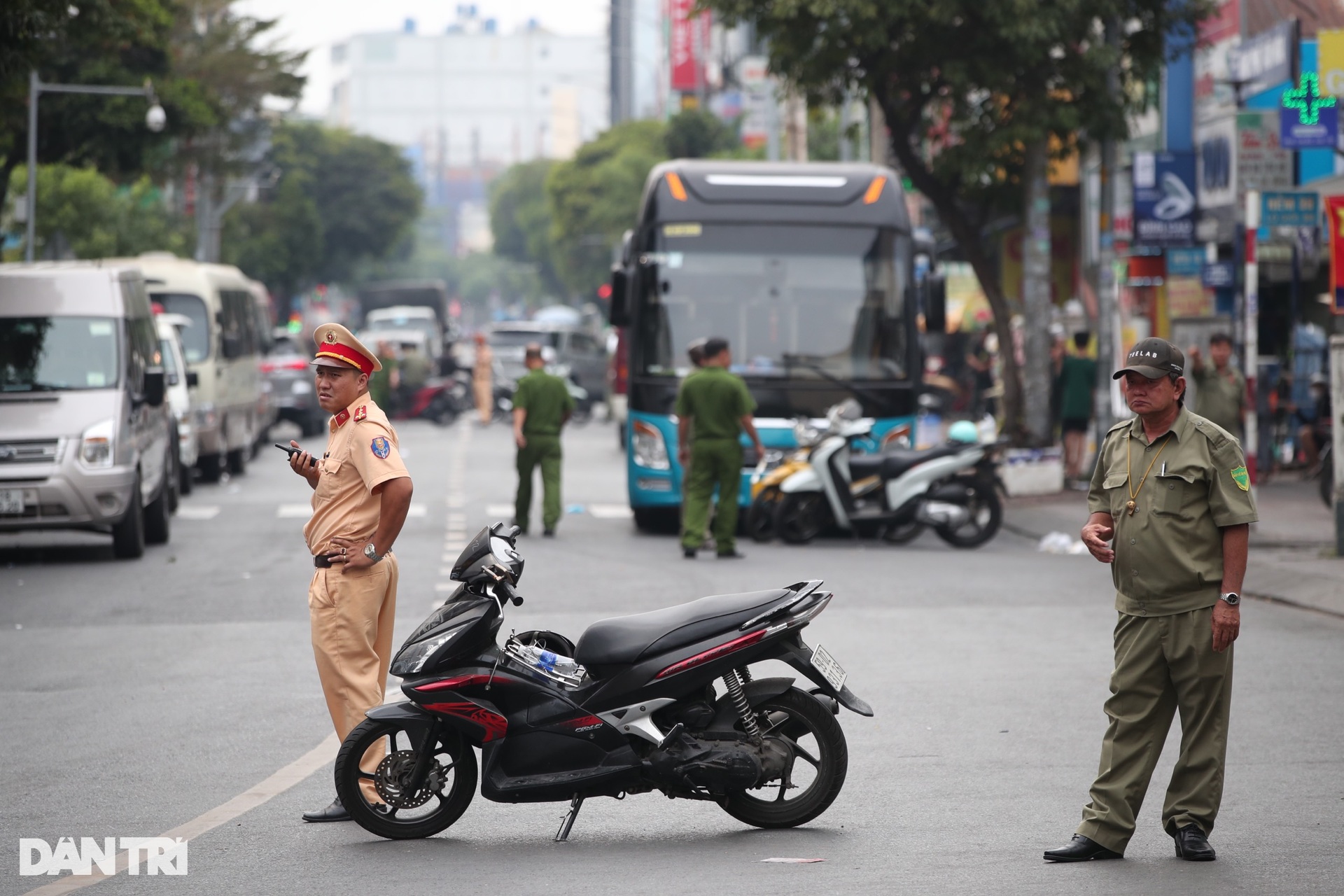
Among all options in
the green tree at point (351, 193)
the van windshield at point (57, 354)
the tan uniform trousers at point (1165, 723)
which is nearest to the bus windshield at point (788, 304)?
the van windshield at point (57, 354)

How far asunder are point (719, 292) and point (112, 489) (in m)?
5.73

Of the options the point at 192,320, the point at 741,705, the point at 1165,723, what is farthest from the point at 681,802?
the point at 192,320

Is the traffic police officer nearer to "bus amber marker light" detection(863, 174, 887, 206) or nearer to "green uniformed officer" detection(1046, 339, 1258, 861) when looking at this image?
"green uniformed officer" detection(1046, 339, 1258, 861)

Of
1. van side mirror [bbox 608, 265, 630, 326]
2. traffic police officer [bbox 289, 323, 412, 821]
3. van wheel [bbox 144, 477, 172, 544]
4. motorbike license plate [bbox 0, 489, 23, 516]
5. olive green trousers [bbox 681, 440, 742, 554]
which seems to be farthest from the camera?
van side mirror [bbox 608, 265, 630, 326]

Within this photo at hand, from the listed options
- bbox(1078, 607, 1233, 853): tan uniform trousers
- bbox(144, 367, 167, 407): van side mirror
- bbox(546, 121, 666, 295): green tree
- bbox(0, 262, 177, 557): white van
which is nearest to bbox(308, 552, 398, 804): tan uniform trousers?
bbox(1078, 607, 1233, 853): tan uniform trousers

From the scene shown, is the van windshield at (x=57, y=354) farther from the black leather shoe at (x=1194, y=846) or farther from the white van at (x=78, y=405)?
the black leather shoe at (x=1194, y=846)

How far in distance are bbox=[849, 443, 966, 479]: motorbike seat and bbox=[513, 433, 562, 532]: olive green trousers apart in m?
2.74

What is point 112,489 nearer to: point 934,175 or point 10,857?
point 10,857

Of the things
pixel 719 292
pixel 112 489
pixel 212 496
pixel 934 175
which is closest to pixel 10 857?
pixel 112 489

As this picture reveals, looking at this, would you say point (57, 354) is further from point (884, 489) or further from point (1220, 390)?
point (1220, 390)

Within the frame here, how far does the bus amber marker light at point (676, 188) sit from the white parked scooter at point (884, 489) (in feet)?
8.17

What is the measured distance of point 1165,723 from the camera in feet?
20.3

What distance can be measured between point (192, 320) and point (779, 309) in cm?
1005

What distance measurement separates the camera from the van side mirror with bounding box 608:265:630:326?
1734 cm
